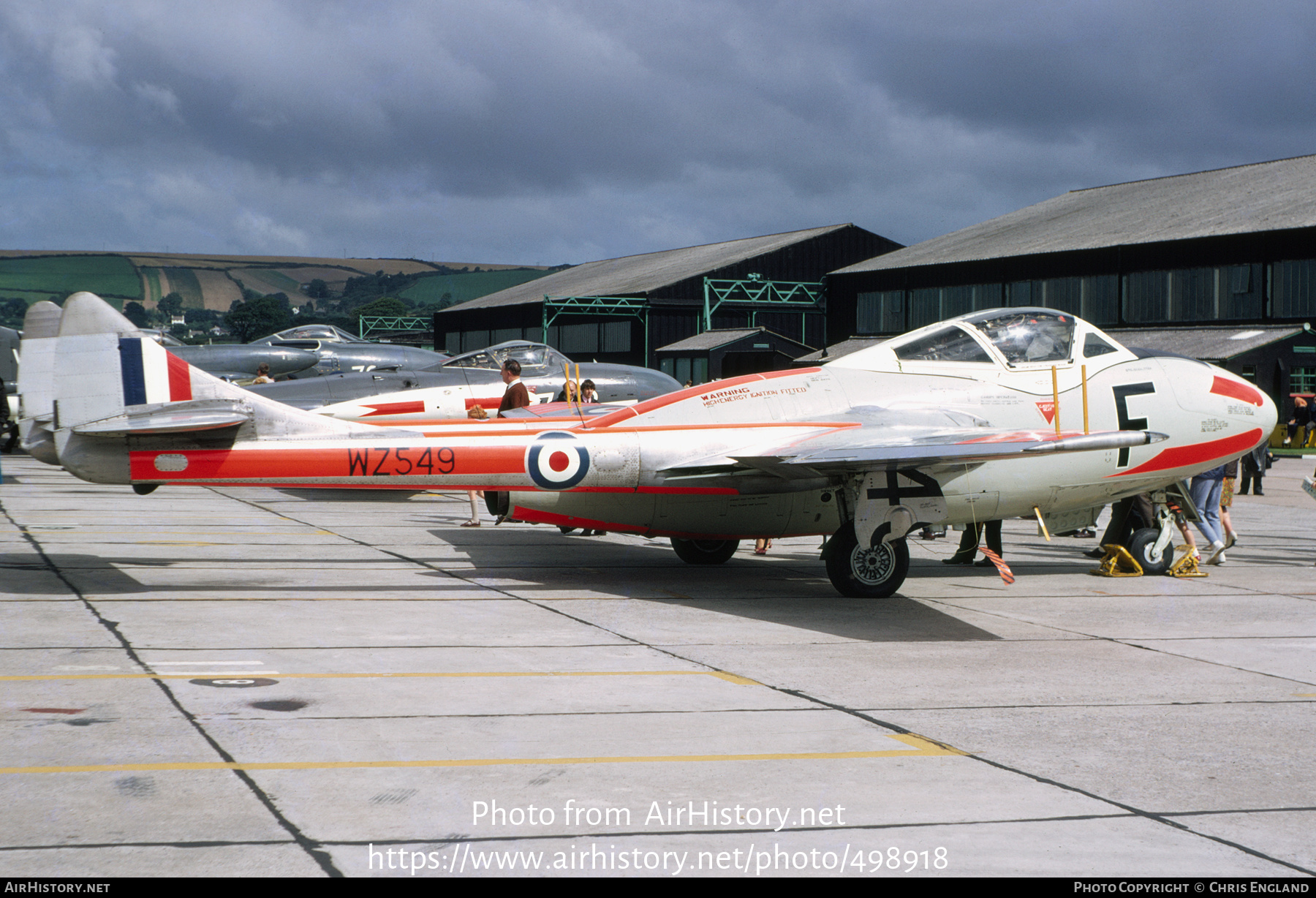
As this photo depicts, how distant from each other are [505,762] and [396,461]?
5436 mm

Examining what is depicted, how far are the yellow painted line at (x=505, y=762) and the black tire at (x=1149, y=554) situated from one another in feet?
26.8

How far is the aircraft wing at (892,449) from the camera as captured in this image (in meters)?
9.99

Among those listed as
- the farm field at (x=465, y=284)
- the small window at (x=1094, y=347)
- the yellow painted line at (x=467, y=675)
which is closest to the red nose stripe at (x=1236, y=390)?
the small window at (x=1094, y=347)

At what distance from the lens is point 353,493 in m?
23.0

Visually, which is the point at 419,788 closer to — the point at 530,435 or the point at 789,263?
the point at 530,435

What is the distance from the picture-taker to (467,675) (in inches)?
306

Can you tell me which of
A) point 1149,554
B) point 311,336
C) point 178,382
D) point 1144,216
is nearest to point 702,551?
point 1149,554

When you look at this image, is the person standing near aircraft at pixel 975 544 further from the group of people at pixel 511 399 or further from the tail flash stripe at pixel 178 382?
the tail flash stripe at pixel 178 382

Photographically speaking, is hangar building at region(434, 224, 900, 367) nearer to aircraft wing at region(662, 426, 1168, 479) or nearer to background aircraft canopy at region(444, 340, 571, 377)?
background aircraft canopy at region(444, 340, 571, 377)

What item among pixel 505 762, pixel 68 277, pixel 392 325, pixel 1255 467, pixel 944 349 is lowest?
pixel 505 762

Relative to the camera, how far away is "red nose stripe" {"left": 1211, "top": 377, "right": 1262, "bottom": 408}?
13.0 meters

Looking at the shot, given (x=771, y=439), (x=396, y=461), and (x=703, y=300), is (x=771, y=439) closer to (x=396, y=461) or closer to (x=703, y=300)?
(x=396, y=461)

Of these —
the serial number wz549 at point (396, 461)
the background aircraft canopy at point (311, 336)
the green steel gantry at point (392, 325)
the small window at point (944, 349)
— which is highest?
the green steel gantry at point (392, 325)

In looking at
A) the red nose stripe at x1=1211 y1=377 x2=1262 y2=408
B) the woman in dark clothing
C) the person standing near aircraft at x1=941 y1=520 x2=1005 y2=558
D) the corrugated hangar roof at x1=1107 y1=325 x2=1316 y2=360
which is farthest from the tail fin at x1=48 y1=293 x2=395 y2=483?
A: the corrugated hangar roof at x1=1107 y1=325 x2=1316 y2=360
